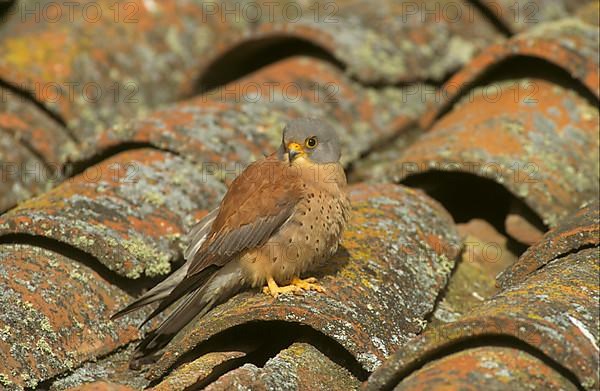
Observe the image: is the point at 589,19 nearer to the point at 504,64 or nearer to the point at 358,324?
the point at 504,64

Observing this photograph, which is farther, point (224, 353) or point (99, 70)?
point (99, 70)

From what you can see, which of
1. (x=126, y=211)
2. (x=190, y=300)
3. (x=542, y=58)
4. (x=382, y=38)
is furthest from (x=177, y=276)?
(x=382, y=38)

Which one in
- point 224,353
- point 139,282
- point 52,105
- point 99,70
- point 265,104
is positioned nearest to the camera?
point 224,353

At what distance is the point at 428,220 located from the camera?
4875mm

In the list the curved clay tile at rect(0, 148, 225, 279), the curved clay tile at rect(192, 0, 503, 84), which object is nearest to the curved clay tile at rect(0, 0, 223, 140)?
the curved clay tile at rect(192, 0, 503, 84)

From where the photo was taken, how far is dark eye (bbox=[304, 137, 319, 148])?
490 cm

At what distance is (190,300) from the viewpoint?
4352 mm

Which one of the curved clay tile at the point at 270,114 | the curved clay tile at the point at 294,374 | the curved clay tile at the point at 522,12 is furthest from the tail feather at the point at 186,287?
the curved clay tile at the point at 522,12

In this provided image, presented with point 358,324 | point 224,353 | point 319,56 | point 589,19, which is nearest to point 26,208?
point 224,353

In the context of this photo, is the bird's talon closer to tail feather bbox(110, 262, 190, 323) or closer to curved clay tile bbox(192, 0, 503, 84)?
tail feather bbox(110, 262, 190, 323)

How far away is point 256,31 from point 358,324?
3190 millimetres

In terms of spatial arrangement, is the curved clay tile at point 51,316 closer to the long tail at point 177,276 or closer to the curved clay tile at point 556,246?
the long tail at point 177,276

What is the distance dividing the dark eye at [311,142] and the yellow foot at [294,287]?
74 centimetres

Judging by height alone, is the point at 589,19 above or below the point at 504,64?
above
